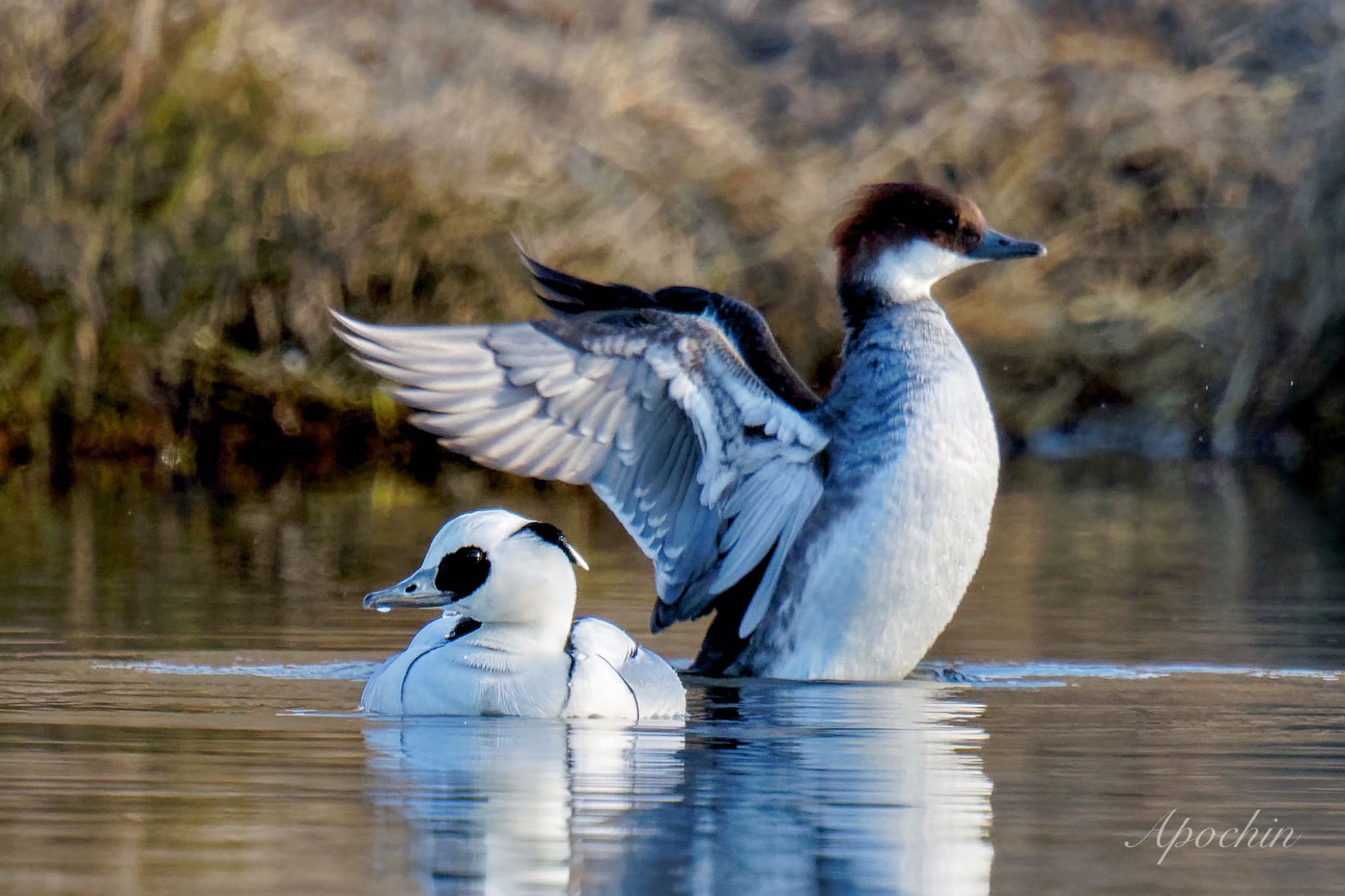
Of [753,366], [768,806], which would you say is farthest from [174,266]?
[768,806]

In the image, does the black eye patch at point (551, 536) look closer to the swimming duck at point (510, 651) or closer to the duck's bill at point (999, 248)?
the swimming duck at point (510, 651)

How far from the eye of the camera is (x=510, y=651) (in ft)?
20.2

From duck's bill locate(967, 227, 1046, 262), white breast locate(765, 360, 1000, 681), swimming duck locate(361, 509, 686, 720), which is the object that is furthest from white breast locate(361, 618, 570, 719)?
duck's bill locate(967, 227, 1046, 262)

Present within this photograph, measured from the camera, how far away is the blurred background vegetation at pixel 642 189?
48.0 ft

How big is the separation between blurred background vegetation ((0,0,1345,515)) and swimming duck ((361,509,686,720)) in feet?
26.4

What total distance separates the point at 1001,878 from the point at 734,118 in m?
14.7

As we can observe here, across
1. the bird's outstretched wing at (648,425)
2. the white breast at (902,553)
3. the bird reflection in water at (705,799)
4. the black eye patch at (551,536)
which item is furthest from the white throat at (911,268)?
the black eye patch at (551,536)

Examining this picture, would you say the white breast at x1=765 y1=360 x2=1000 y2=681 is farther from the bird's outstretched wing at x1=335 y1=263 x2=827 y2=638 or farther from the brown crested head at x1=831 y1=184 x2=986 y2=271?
the brown crested head at x1=831 y1=184 x2=986 y2=271

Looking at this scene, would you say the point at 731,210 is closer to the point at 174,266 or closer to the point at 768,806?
the point at 174,266

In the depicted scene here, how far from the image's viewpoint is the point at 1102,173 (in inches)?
731

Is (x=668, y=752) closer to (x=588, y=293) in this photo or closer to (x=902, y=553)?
(x=902, y=553)

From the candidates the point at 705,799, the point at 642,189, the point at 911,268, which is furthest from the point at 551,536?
the point at 642,189

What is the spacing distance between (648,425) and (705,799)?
2.36 metres

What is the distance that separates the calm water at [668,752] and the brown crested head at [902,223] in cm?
122
